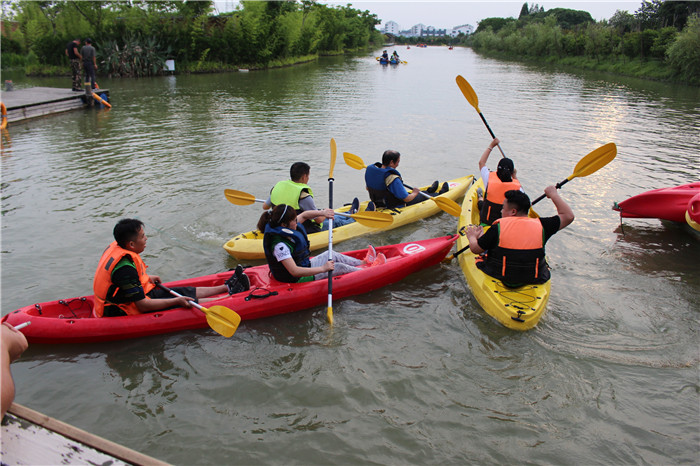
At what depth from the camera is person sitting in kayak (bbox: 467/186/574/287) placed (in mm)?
4223

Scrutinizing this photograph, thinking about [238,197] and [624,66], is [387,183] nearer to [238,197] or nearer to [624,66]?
[238,197]

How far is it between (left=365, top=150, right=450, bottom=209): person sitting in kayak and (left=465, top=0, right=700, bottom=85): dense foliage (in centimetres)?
2174

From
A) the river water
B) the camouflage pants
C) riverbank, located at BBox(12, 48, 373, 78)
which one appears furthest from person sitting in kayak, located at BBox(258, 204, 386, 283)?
riverbank, located at BBox(12, 48, 373, 78)

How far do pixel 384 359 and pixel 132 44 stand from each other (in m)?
24.6

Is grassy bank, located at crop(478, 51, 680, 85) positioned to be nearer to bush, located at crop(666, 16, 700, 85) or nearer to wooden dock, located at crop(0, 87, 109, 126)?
bush, located at crop(666, 16, 700, 85)

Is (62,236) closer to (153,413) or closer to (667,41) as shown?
(153,413)

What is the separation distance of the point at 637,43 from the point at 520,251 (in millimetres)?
30481

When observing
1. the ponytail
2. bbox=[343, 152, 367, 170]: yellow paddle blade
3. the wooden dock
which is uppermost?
the wooden dock

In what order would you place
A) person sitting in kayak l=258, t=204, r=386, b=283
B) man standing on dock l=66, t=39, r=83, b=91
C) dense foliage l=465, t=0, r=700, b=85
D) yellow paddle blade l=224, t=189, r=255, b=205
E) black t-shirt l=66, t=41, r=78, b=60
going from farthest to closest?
dense foliage l=465, t=0, r=700, b=85
man standing on dock l=66, t=39, r=83, b=91
black t-shirt l=66, t=41, r=78, b=60
yellow paddle blade l=224, t=189, r=255, b=205
person sitting in kayak l=258, t=204, r=386, b=283

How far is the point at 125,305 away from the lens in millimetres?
3994

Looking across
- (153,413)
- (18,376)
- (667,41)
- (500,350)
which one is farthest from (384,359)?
(667,41)

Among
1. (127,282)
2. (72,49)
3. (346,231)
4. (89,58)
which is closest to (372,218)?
(346,231)

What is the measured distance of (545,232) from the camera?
4.32 meters

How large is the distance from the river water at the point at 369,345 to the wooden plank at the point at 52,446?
38.3 inches
